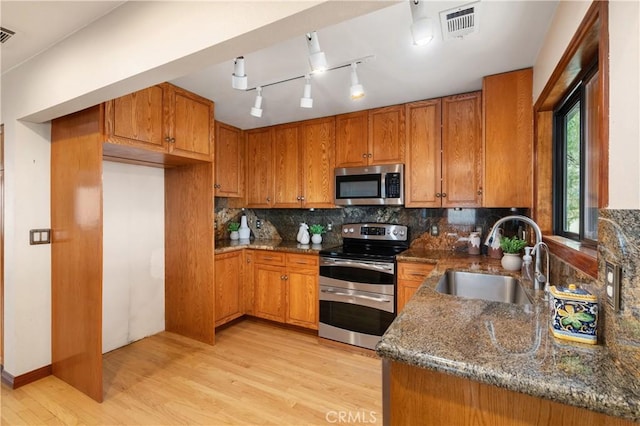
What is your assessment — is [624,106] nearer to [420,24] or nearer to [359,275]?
[420,24]

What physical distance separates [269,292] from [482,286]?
219cm

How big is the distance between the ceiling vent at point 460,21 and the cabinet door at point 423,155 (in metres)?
1.09

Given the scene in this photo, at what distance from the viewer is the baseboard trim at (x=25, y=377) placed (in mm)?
2145

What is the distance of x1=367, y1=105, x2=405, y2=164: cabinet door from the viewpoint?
9.31 feet

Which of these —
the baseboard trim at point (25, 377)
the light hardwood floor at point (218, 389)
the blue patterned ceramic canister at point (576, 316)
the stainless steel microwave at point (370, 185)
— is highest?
the stainless steel microwave at point (370, 185)

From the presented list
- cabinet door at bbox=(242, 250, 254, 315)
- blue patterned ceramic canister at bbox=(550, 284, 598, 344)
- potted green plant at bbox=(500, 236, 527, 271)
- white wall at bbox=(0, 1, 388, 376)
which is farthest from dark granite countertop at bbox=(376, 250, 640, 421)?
cabinet door at bbox=(242, 250, 254, 315)

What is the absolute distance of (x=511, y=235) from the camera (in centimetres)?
262

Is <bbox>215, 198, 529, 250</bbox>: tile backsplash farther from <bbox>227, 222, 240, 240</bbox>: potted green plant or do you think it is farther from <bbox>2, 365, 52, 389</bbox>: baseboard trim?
<bbox>2, 365, 52, 389</bbox>: baseboard trim

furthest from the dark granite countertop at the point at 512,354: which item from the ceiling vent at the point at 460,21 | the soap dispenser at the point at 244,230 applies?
the soap dispenser at the point at 244,230

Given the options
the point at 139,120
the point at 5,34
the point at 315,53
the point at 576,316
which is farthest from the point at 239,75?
the point at 576,316

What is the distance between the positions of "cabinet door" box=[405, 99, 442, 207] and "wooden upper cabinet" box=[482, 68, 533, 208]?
0.49 meters

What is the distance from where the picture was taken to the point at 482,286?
73.4 inches

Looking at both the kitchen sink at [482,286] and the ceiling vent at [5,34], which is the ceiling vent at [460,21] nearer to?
the kitchen sink at [482,286]

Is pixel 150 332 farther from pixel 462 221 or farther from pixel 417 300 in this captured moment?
pixel 462 221
